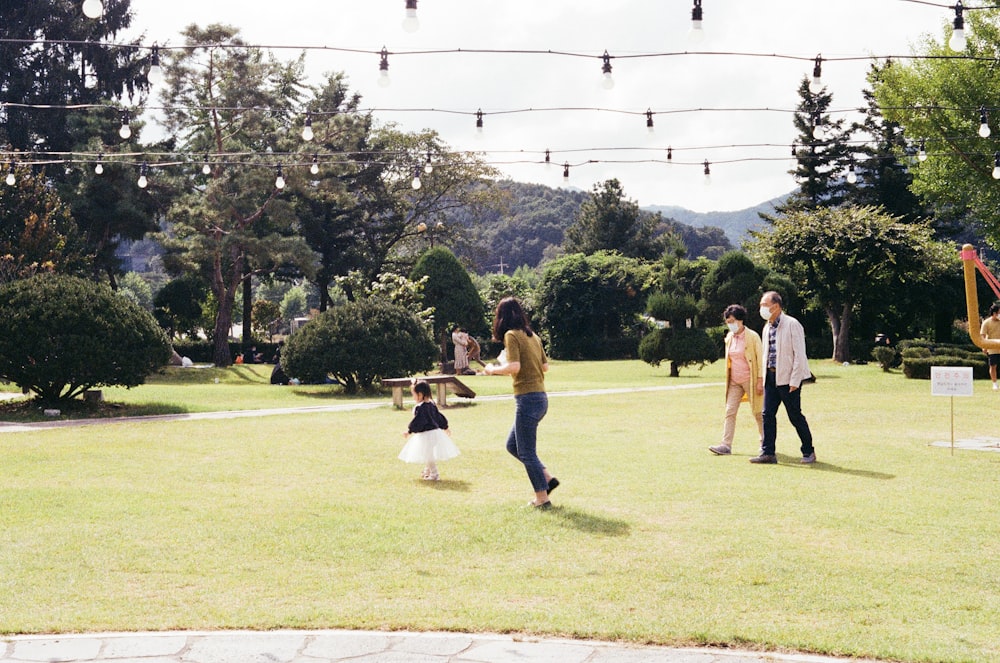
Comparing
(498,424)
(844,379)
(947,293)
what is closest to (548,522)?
(498,424)

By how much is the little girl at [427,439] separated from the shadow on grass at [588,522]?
2.40m

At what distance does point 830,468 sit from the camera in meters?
11.5

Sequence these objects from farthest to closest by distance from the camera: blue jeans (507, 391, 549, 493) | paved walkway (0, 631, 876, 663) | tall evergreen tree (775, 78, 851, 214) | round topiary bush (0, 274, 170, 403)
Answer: tall evergreen tree (775, 78, 851, 214) < round topiary bush (0, 274, 170, 403) < blue jeans (507, 391, 549, 493) < paved walkway (0, 631, 876, 663)

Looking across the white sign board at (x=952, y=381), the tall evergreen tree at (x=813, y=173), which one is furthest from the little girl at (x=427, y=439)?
the tall evergreen tree at (x=813, y=173)

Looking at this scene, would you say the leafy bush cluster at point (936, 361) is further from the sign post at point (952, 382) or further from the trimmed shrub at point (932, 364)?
the sign post at point (952, 382)

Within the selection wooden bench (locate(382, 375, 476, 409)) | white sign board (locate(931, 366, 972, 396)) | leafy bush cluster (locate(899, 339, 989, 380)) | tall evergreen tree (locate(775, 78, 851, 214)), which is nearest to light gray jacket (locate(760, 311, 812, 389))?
white sign board (locate(931, 366, 972, 396))

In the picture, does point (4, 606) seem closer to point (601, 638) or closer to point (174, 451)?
point (601, 638)

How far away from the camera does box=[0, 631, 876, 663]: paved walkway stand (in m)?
4.90

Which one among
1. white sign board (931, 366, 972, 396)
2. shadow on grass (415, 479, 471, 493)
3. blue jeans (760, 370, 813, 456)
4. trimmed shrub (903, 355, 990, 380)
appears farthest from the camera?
trimmed shrub (903, 355, 990, 380)

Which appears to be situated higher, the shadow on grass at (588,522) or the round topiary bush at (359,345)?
the round topiary bush at (359,345)

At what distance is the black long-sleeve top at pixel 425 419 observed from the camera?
11047mm

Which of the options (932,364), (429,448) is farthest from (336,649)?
(932,364)

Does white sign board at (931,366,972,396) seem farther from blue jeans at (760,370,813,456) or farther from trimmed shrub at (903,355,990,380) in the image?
trimmed shrub at (903,355,990,380)

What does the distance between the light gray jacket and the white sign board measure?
2652 millimetres
